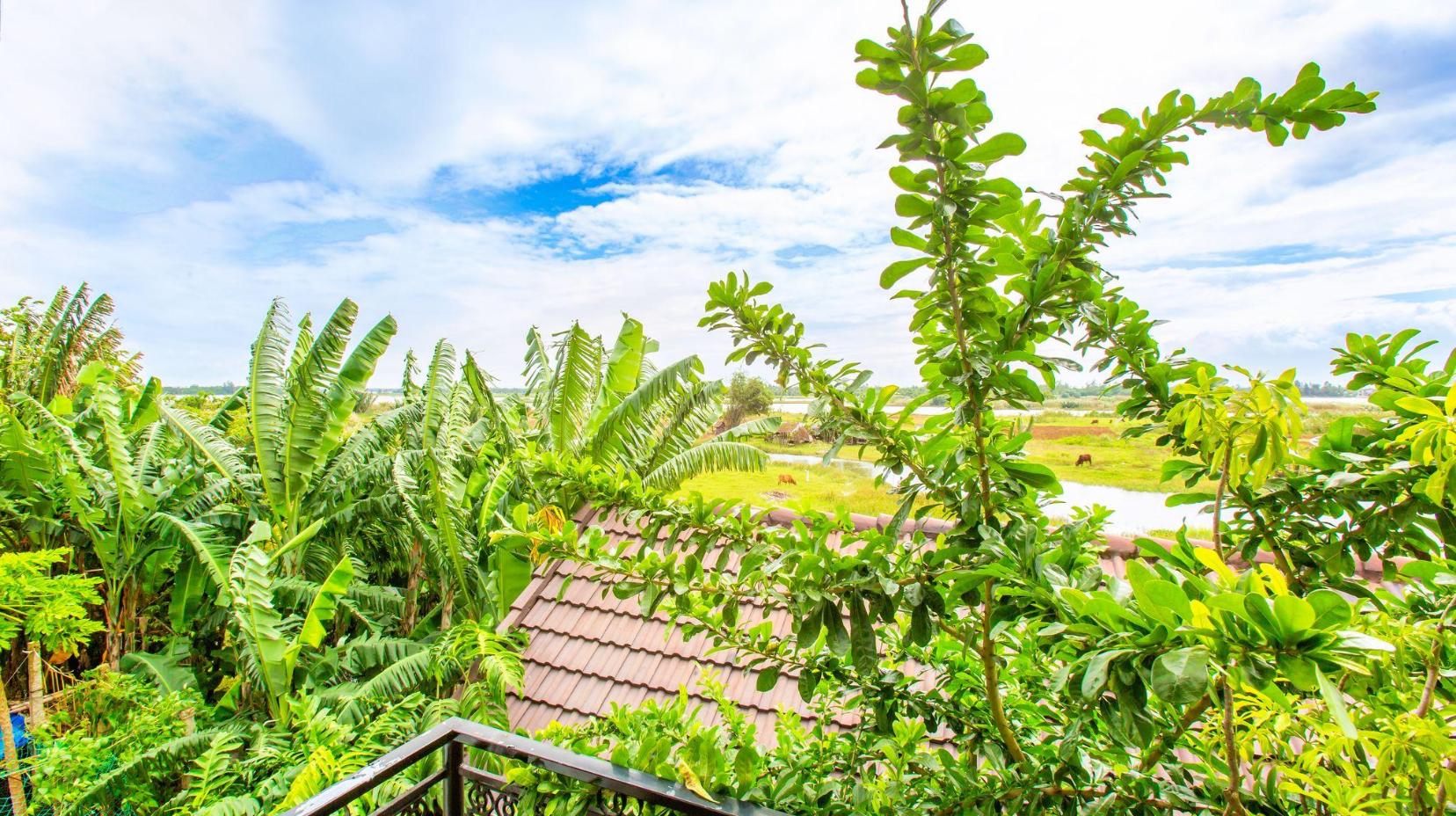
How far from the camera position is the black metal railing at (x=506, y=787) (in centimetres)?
96

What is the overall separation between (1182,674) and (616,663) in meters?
2.62

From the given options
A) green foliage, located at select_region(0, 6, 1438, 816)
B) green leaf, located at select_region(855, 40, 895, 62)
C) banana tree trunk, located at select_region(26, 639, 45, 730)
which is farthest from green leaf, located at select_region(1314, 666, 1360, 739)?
banana tree trunk, located at select_region(26, 639, 45, 730)

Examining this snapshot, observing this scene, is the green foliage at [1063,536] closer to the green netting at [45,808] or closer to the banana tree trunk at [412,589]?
the green netting at [45,808]

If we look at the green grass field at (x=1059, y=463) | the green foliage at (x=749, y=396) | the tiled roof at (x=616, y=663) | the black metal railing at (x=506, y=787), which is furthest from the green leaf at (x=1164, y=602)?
the green foliage at (x=749, y=396)

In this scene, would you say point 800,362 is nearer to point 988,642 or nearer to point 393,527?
point 988,642

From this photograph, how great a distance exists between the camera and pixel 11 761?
2.93 metres

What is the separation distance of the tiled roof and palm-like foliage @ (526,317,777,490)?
92cm

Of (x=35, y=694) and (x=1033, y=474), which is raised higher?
(x=1033, y=474)

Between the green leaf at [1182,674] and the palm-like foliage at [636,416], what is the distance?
3396 mm

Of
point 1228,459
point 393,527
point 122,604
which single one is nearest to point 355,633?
point 393,527

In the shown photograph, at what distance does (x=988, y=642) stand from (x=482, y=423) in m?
5.08

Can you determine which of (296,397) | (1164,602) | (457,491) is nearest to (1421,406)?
(1164,602)

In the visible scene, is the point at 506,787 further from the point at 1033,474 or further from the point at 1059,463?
the point at 1059,463

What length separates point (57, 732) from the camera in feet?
11.6
